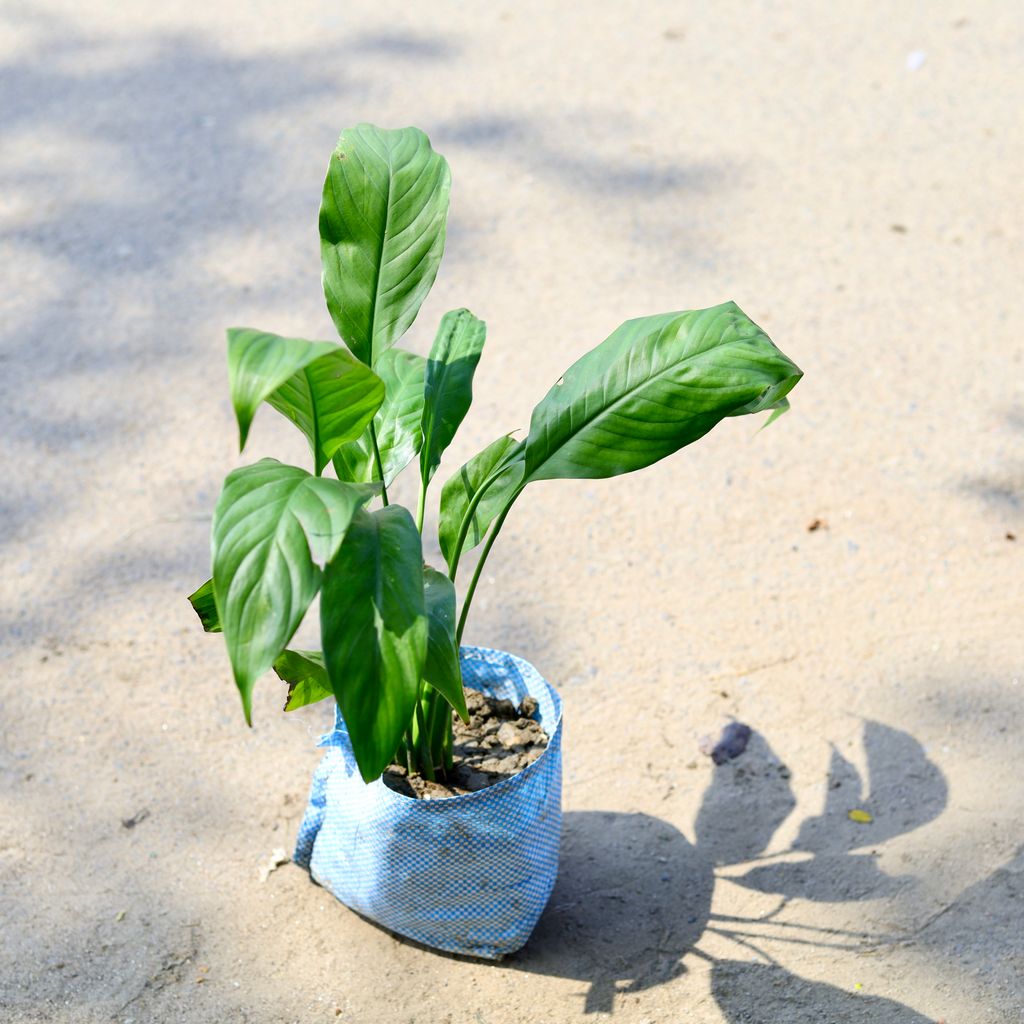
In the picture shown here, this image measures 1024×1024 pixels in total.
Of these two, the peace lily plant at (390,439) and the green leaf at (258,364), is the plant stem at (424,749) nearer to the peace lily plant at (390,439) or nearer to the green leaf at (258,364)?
the peace lily plant at (390,439)

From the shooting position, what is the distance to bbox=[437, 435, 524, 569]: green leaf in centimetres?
143

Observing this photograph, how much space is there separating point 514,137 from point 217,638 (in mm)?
→ 1754

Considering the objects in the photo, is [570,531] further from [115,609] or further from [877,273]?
[877,273]

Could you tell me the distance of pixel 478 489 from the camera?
4.71 ft

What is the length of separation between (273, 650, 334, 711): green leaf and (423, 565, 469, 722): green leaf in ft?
0.41

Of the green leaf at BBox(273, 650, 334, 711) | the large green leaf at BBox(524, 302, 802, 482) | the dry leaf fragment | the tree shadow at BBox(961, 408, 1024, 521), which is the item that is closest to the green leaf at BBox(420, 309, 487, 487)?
the large green leaf at BBox(524, 302, 802, 482)

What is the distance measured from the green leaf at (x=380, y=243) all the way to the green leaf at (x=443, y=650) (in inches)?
11.0

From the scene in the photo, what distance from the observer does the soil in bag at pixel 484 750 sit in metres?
1.56

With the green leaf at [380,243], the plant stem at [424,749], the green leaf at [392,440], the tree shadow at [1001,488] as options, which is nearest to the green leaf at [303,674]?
the plant stem at [424,749]

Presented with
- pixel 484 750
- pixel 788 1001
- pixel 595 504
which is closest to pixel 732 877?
pixel 788 1001

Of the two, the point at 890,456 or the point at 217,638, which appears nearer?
the point at 217,638

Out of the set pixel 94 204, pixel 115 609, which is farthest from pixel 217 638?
pixel 94 204

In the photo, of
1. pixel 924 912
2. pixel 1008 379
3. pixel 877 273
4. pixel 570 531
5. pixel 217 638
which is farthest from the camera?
pixel 877 273

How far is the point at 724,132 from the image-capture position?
334 centimetres
